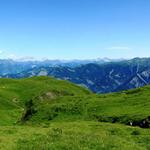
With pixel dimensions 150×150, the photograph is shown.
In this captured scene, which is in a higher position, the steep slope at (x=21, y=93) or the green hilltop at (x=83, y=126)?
the green hilltop at (x=83, y=126)

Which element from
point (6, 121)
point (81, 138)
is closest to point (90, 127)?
point (81, 138)

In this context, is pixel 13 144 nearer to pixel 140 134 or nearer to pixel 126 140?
pixel 126 140

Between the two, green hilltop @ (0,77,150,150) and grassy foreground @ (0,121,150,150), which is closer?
grassy foreground @ (0,121,150,150)

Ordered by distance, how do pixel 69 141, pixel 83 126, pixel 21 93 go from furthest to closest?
1. pixel 21 93
2. pixel 83 126
3. pixel 69 141

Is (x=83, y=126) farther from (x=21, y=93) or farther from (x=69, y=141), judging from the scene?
(x=21, y=93)

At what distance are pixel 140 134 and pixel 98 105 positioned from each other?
26.4m

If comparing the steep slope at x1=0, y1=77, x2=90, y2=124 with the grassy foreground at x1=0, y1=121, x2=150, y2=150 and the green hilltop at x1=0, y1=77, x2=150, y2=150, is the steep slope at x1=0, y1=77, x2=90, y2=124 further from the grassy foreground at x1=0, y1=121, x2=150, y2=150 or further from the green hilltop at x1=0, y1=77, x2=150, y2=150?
the grassy foreground at x1=0, y1=121, x2=150, y2=150

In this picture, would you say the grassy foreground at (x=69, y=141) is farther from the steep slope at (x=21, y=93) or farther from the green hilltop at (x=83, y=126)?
the steep slope at (x=21, y=93)

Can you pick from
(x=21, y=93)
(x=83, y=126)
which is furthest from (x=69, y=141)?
(x=21, y=93)

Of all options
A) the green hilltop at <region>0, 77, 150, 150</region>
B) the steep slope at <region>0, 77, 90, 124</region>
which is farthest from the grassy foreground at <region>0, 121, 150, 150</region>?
the steep slope at <region>0, 77, 90, 124</region>

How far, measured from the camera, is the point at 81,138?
112ft

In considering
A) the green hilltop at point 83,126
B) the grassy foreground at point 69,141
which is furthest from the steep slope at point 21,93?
the grassy foreground at point 69,141

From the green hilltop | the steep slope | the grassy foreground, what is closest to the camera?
the grassy foreground

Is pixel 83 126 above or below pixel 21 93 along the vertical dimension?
above
